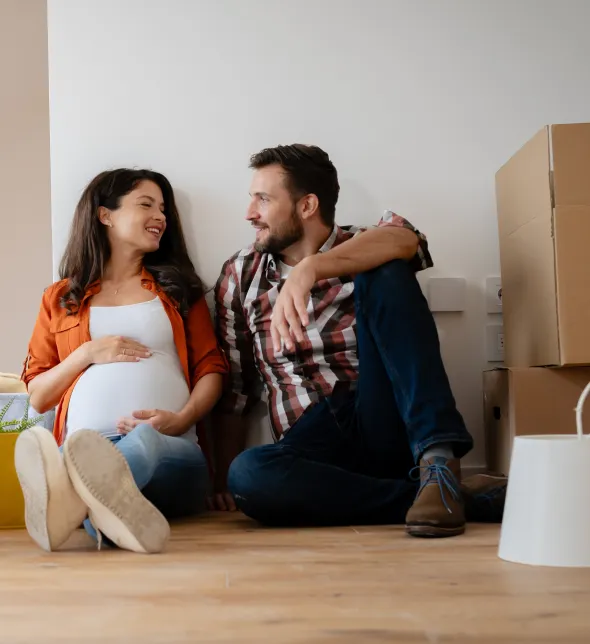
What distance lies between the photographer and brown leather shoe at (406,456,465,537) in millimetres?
1580

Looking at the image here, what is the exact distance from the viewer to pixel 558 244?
74.9 inches

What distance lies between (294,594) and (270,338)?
3.53 feet

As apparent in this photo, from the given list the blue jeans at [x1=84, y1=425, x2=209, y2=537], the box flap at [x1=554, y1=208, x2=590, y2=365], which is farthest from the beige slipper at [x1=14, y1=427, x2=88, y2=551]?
the box flap at [x1=554, y1=208, x2=590, y2=365]

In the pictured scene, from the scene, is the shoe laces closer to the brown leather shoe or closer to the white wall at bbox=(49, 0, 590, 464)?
Answer: the brown leather shoe

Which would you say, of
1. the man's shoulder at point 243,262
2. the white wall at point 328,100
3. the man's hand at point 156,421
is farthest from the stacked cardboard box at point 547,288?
the man's hand at point 156,421

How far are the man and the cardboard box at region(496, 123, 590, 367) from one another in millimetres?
275

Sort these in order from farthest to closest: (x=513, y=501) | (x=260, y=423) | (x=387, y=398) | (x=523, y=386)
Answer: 1. (x=260, y=423)
2. (x=523, y=386)
3. (x=387, y=398)
4. (x=513, y=501)

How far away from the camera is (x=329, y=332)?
82.9 inches

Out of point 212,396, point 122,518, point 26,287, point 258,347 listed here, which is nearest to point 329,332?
point 258,347

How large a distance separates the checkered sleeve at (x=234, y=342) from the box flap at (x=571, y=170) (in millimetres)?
839

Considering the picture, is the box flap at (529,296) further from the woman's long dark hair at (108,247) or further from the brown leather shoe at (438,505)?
the woman's long dark hair at (108,247)

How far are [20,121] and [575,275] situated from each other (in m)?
2.98

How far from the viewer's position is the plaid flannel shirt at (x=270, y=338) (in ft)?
6.84

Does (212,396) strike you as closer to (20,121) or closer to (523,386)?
(523,386)
